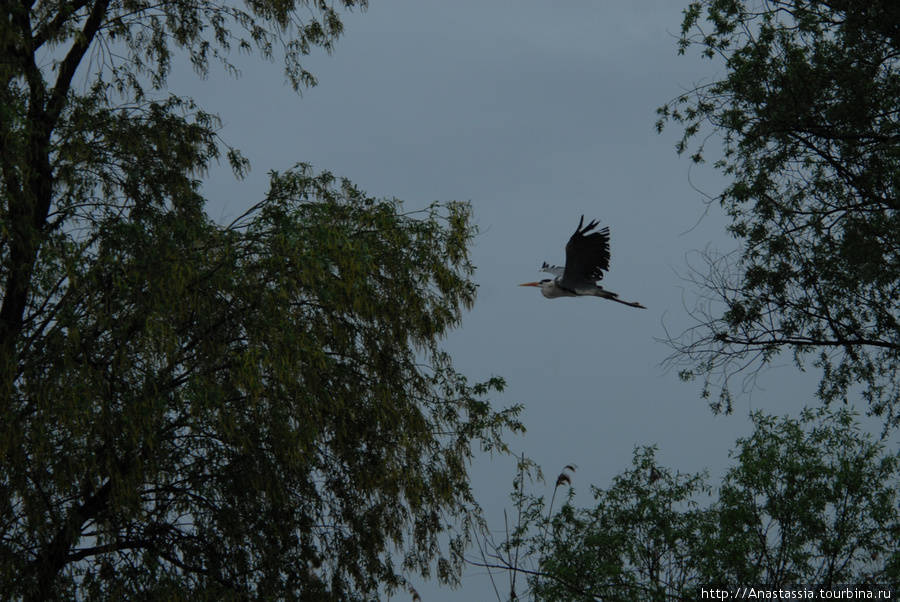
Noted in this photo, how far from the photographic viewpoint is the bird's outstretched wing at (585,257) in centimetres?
955

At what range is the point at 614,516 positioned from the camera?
10125 millimetres

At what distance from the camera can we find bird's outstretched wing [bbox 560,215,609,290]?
9.55 m

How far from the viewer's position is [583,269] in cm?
984

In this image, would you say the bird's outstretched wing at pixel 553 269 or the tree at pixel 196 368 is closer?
the tree at pixel 196 368

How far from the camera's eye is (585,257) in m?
9.75

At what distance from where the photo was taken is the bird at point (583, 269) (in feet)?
31.3

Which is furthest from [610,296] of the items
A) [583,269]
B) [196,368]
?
[196,368]

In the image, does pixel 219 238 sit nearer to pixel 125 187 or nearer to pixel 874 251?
pixel 125 187

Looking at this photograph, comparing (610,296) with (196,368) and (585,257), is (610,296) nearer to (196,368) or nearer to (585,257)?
(585,257)

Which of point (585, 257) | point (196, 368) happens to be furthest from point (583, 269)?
point (196, 368)

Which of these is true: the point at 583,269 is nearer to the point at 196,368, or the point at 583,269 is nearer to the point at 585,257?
the point at 585,257

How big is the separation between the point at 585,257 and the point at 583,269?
0.15 metres

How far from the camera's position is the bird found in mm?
9555

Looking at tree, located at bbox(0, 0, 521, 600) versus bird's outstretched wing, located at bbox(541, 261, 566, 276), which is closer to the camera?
tree, located at bbox(0, 0, 521, 600)
